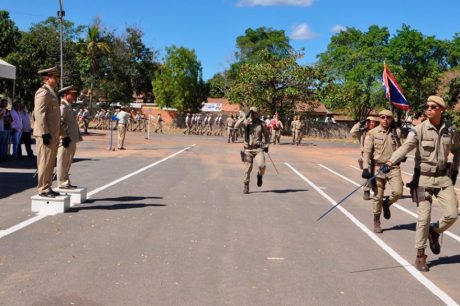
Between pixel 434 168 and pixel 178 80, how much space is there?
53.1 metres

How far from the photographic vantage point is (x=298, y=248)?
269 inches

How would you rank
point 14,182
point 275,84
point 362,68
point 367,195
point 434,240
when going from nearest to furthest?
point 434,240
point 367,195
point 14,182
point 275,84
point 362,68

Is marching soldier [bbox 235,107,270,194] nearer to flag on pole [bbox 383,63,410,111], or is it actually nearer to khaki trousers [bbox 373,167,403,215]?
khaki trousers [bbox 373,167,403,215]

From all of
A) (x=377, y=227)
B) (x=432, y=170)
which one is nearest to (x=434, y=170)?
(x=432, y=170)

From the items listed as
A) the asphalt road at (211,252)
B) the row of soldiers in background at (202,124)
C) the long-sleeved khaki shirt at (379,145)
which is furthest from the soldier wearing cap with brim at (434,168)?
the row of soldiers in background at (202,124)

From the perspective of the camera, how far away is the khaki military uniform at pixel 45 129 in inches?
320

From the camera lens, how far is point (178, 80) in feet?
191

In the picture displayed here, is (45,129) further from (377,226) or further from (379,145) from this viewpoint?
(379,145)

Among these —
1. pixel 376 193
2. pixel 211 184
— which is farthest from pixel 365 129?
pixel 211 184

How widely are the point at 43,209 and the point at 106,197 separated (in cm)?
190

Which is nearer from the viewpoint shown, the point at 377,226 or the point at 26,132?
the point at 377,226

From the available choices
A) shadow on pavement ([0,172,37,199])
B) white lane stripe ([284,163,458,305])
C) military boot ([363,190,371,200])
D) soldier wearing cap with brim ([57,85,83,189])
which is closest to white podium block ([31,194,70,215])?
soldier wearing cap with brim ([57,85,83,189])

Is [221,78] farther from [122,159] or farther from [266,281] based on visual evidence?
[266,281]

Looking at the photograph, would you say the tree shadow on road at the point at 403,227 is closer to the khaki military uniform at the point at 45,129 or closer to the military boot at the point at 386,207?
the military boot at the point at 386,207
